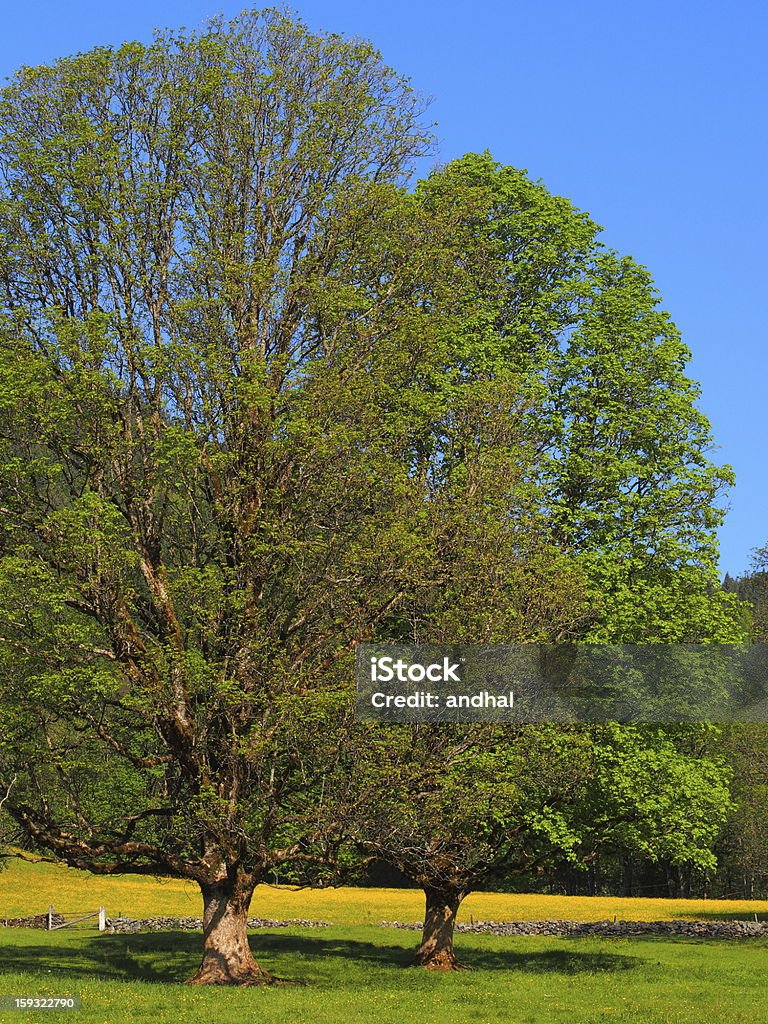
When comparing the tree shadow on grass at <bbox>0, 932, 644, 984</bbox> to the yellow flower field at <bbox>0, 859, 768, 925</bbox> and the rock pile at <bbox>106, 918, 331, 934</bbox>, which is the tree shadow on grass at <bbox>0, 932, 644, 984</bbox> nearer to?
the rock pile at <bbox>106, 918, 331, 934</bbox>

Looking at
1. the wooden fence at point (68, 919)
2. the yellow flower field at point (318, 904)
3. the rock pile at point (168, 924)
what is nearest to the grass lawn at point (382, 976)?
the yellow flower field at point (318, 904)

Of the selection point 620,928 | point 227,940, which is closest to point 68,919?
point 620,928

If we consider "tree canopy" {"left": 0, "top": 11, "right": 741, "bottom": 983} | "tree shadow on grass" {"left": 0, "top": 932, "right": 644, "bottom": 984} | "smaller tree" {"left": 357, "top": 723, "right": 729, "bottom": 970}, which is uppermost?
"tree canopy" {"left": 0, "top": 11, "right": 741, "bottom": 983}

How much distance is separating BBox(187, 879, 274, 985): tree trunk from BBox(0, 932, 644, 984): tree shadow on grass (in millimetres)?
2262

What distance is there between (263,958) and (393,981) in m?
7.69

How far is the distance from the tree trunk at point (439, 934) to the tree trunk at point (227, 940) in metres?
7.49

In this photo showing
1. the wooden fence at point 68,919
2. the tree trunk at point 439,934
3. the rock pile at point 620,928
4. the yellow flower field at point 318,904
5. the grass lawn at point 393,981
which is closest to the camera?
the grass lawn at point 393,981

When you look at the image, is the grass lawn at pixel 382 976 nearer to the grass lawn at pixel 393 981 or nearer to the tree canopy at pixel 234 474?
the grass lawn at pixel 393 981

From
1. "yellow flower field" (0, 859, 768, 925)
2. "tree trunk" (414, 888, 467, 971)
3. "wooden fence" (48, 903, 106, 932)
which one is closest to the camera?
"tree trunk" (414, 888, 467, 971)

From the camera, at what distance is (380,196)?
29.6 metres

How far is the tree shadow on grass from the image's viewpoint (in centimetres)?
3098

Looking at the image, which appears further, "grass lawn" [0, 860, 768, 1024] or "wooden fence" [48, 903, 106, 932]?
"wooden fence" [48, 903, 106, 932]

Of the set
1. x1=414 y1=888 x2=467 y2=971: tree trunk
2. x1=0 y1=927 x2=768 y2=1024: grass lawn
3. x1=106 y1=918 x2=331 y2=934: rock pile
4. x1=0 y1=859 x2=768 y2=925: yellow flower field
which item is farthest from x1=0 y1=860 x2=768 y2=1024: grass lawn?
x1=106 y1=918 x2=331 y2=934: rock pile

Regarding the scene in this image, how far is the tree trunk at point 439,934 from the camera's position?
33250 millimetres
